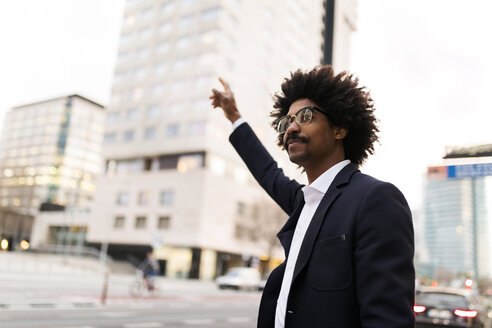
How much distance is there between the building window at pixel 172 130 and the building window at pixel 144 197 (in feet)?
22.2

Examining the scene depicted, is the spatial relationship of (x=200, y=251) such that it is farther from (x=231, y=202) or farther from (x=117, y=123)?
(x=117, y=123)

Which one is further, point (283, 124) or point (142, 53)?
point (142, 53)

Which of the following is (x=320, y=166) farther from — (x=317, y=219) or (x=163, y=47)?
(x=163, y=47)

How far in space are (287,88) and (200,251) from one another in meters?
42.8

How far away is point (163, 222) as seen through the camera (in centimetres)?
4669

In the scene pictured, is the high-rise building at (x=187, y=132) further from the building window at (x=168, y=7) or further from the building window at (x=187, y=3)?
the building window at (x=187, y=3)

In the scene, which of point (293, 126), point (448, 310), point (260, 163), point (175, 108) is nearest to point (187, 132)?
point (175, 108)

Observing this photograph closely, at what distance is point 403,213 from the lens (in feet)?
5.31

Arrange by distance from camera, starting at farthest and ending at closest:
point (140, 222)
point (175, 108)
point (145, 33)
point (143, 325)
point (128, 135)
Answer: point (145, 33) → point (128, 135) → point (175, 108) → point (140, 222) → point (143, 325)

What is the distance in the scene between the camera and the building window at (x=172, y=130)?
A: 158ft

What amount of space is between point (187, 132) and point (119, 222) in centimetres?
1310

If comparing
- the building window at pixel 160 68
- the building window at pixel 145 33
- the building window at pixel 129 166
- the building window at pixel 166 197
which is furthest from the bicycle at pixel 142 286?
the building window at pixel 145 33

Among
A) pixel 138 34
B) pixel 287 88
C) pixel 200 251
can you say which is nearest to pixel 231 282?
pixel 200 251

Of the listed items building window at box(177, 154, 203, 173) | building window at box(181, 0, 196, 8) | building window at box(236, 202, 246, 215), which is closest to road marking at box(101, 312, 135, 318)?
building window at box(177, 154, 203, 173)
